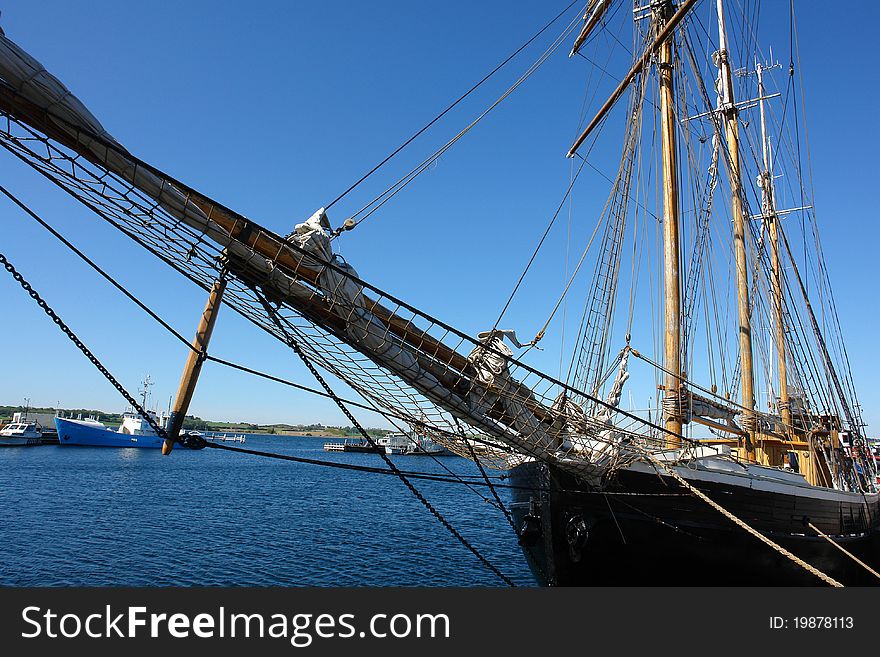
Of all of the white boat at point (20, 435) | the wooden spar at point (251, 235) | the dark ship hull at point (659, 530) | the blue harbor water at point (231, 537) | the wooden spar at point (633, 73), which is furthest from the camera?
the white boat at point (20, 435)

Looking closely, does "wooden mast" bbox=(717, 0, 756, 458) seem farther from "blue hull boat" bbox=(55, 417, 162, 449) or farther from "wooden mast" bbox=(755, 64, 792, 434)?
"blue hull boat" bbox=(55, 417, 162, 449)

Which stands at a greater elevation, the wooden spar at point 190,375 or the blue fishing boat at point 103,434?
the blue fishing boat at point 103,434

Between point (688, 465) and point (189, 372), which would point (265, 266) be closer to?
point (189, 372)

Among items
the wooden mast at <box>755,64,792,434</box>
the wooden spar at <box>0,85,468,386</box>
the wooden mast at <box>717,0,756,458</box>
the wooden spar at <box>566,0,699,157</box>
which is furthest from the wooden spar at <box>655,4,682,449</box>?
the wooden spar at <box>0,85,468,386</box>

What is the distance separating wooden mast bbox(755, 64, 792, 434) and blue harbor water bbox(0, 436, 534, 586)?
11728mm

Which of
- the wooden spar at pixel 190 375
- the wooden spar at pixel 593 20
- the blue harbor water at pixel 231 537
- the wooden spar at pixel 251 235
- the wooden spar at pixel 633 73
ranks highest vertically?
the wooden spar at pixel 593 20

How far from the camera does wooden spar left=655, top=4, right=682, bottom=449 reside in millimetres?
12781

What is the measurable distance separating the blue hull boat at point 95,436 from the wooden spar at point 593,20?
8254 centimetres

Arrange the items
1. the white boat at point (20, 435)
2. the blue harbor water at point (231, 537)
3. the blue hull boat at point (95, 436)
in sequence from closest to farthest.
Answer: the blue harbor water at point (231, 537)
the white boat at point (20, 435)
the blue hull boat at point (95, 436)

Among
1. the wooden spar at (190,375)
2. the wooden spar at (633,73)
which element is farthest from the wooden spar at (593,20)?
the wooden spar at (190,375)

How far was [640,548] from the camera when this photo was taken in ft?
34.5

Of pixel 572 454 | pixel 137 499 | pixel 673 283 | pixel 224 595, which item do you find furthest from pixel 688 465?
pixel 137 499

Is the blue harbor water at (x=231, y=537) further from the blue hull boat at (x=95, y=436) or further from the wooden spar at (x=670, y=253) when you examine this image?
the blue hull boat at (x=95, y=436)

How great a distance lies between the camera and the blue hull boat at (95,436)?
3344 inches
